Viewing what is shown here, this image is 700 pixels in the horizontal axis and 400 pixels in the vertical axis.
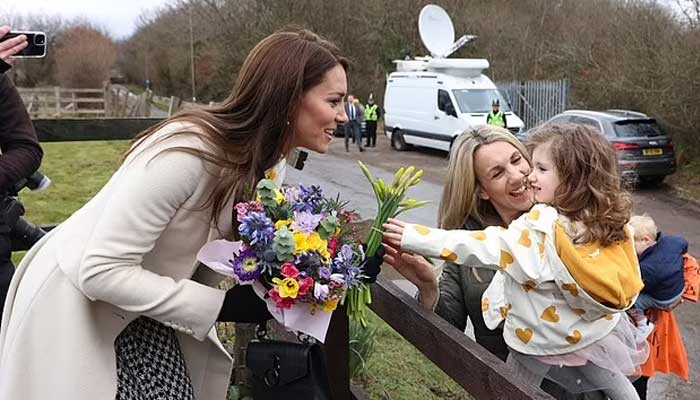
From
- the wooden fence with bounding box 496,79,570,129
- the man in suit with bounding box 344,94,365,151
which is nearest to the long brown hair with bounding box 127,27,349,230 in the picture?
the wooden fence with bounding box 496,79,570,129

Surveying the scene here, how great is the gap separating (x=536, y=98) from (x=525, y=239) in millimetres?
20335

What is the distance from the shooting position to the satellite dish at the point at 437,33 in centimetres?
2047

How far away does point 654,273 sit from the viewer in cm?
299

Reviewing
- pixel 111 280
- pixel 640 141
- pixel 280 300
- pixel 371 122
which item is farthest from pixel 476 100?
pixel 111 280

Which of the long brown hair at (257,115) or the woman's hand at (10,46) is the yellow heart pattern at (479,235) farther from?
the woman's hand at (10,46)

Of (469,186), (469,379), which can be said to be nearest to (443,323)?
(469,379)

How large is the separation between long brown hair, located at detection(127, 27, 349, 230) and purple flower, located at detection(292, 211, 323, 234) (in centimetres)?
19

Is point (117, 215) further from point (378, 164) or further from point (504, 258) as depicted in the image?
point (378, 164)

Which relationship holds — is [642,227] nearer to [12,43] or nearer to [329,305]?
[329,305]

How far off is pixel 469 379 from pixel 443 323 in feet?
0.72

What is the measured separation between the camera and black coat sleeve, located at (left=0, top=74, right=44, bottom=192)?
280cm

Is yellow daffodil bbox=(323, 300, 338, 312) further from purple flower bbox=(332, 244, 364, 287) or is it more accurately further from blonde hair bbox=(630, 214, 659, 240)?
blonde hair bbox=(630, 214, 659, 240)

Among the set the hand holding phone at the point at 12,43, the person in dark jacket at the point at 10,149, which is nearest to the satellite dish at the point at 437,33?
the hand holding phone at the point at 12,43

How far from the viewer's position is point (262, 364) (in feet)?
5.98
